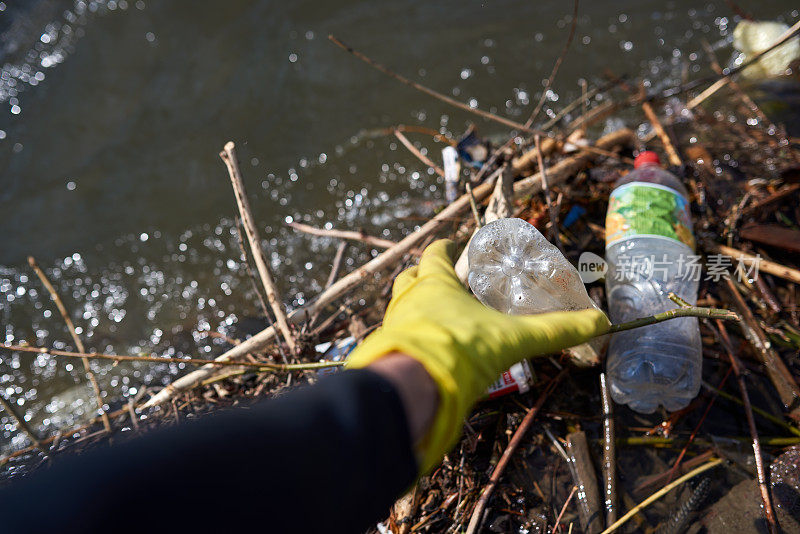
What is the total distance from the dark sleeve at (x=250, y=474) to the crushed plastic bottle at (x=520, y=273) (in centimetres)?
102

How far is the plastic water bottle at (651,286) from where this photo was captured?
218 cm

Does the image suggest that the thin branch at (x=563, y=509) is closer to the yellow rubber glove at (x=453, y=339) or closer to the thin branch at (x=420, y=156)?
the yellow rubber glove at (x=453, y=339)

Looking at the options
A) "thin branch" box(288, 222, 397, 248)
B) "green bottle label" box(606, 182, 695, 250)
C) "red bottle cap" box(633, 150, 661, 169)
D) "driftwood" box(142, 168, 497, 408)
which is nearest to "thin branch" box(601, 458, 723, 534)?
"green bottle label" box(606, 182, 695, 250)

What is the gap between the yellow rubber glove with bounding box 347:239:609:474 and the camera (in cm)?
121

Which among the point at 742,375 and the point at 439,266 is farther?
the point at 742,375

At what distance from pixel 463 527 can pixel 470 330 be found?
3.29 feet

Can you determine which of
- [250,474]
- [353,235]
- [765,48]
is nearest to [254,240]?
[353,235]

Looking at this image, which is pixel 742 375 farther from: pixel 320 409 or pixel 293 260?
pixel 293 260

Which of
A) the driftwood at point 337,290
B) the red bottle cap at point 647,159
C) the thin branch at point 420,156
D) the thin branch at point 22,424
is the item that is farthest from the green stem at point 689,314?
the thin branch at point 22,424

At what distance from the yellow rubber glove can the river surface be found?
1810 mm

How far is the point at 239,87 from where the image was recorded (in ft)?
14.6

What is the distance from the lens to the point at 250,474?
907 mm

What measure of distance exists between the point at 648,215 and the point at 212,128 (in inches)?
134

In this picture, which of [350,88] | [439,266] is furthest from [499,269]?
[350,88]
